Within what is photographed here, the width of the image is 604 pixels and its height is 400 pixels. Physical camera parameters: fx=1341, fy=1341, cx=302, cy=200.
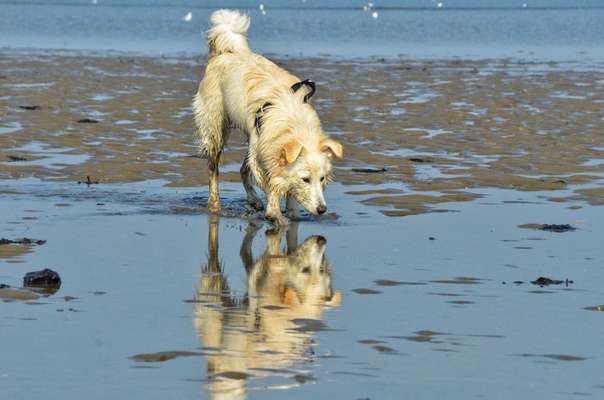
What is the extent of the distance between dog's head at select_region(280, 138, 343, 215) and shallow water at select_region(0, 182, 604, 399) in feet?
1.11

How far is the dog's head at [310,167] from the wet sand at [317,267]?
1.19 ft

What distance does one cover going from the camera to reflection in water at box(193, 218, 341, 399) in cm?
695

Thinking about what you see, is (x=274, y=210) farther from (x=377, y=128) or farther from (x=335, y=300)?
(x=377, y=128)

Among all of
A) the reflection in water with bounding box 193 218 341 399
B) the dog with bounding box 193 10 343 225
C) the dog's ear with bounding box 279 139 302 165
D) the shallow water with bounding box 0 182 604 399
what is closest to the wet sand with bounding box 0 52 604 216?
the dog with bounding box 193 10 343 225

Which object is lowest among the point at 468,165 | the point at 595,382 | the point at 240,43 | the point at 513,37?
the point at 595,382

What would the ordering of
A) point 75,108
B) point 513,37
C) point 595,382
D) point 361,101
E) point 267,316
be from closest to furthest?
point 595,382 → point 267,316 → point 75,108 → point 361,101 → point 513,37

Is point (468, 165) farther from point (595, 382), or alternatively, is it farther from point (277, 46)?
point (277, 46)

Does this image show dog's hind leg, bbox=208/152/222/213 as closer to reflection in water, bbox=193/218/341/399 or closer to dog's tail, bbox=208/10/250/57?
dog's tail, bbox=208/10/250/57

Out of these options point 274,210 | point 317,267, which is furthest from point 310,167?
point 317,267

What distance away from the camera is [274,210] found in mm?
12172

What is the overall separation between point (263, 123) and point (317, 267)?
232cm

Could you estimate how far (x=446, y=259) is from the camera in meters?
10.5

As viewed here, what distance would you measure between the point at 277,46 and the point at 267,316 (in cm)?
3901

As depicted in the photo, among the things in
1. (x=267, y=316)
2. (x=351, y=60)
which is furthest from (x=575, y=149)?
(x=351, y=60)
